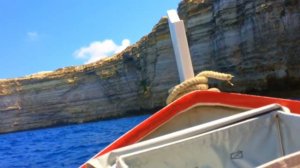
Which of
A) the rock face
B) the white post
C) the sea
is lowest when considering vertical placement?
the sea

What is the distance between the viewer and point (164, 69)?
52.0 meters

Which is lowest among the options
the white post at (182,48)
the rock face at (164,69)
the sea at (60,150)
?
the sea at (60,150)

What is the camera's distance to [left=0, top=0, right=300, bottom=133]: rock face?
33406 millimetres

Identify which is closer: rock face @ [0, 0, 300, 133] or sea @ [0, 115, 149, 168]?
sea @ [0, 115, 149, 168]

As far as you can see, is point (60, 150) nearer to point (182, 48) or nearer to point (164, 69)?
point (182, 48)

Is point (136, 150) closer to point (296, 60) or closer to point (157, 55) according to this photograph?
point (296, 60)

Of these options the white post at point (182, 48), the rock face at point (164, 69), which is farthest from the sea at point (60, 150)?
the rock face at point (164, 69)

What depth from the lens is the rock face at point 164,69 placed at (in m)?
33.4

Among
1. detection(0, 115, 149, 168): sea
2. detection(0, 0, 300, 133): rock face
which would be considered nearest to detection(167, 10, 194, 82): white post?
detection(0, 115, 149, 168): sea

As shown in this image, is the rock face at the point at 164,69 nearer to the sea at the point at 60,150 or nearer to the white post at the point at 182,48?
the sea at the point at 60,150

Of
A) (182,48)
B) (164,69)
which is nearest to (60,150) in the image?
(182,48)

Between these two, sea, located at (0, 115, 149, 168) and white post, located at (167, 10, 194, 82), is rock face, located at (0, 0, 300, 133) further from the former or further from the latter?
white post, located at (167, 10, 194, 82)

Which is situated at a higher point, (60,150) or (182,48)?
(182,48)

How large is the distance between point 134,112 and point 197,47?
19875mm
